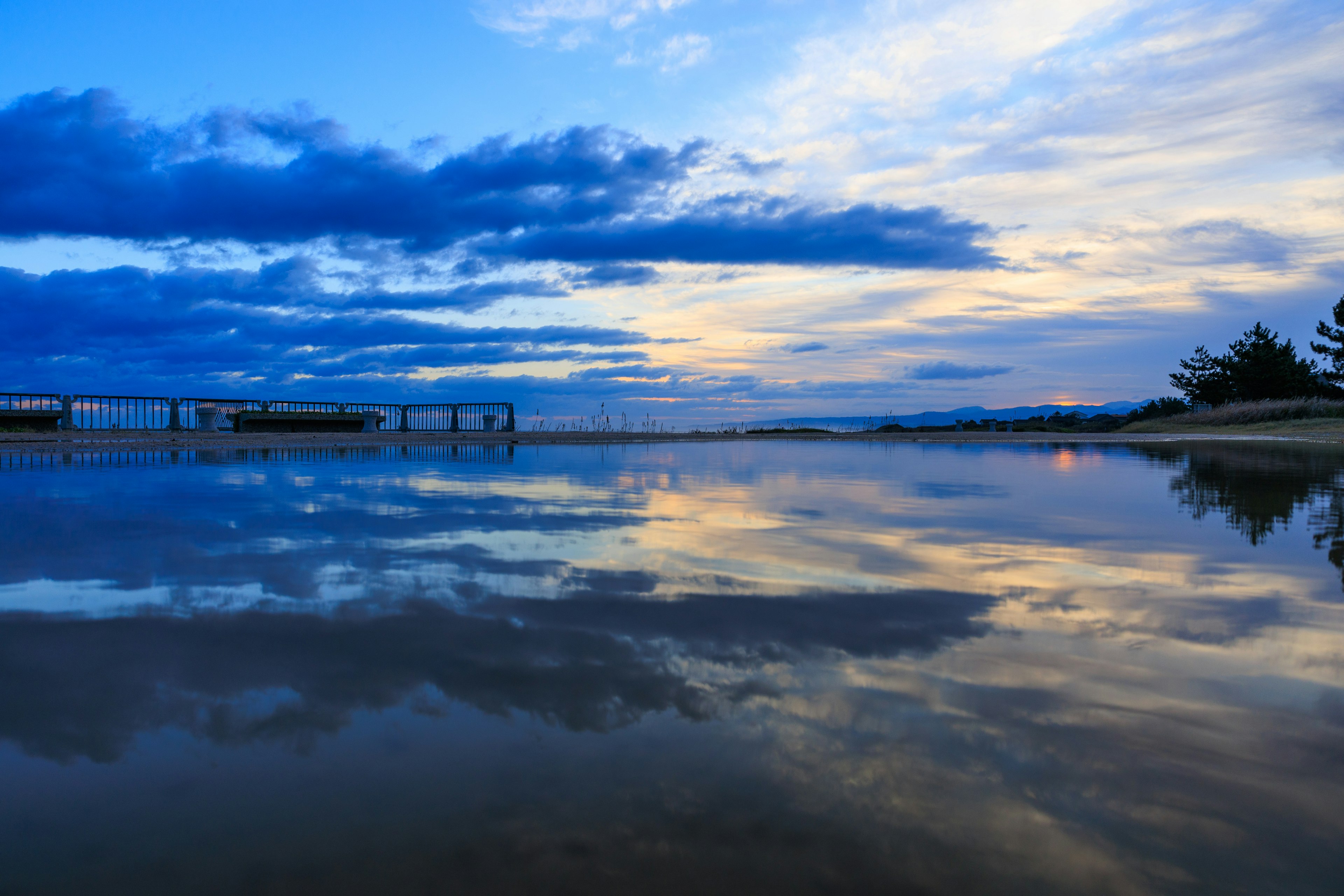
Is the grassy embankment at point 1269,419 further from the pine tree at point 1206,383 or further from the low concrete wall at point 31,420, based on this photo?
the low concrete wall at point 31,420

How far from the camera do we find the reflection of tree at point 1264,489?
27.5 feet

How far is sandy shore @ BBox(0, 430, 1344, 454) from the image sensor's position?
1137 inches

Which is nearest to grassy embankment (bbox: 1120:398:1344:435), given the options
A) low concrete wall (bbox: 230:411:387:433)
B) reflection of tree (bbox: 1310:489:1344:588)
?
reflection of tree (bbox: 1310:489:1344:588)

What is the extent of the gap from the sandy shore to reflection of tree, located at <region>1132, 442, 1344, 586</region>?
1474cm

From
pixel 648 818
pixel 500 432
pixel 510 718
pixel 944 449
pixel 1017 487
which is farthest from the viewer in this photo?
pixel 500 432

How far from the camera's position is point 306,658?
396cm

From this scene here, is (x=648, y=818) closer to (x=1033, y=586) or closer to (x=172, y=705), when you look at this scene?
(x=172, y=705)

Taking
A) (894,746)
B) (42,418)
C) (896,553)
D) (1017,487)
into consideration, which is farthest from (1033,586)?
(42,418)

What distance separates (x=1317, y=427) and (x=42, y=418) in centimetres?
6539

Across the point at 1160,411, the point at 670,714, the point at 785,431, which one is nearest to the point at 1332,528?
the point at 670,714

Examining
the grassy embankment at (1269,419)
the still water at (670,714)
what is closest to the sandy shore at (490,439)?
the grassy embankment at (1269,419)

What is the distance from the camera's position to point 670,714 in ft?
10.5

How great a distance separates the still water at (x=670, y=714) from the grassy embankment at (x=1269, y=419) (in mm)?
40302

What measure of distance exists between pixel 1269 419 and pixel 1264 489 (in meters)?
40.1
